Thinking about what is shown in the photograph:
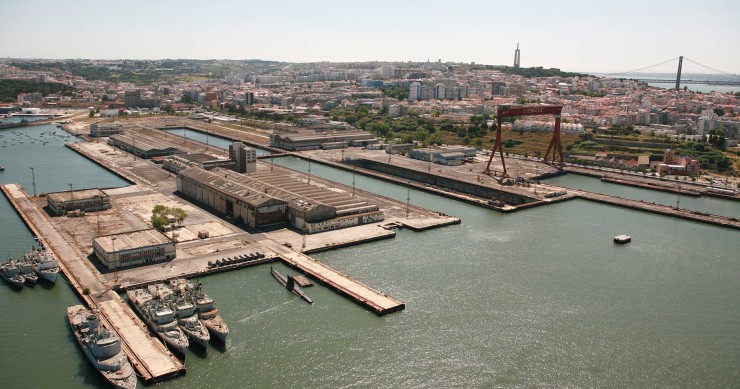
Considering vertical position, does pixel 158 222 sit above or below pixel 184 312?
above

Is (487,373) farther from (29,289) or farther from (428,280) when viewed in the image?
(29,289)

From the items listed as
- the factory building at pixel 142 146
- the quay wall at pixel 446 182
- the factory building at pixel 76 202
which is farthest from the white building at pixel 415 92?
the factory building at pixel 76 202

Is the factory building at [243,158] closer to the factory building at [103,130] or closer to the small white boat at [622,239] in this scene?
the small white boat at [622,239]

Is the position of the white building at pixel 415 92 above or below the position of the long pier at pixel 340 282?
above

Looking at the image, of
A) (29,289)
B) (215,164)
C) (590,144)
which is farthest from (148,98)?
(29,289)

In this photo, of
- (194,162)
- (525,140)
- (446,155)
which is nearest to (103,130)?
(194,162)

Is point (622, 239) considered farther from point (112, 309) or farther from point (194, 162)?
point (194, 162)
